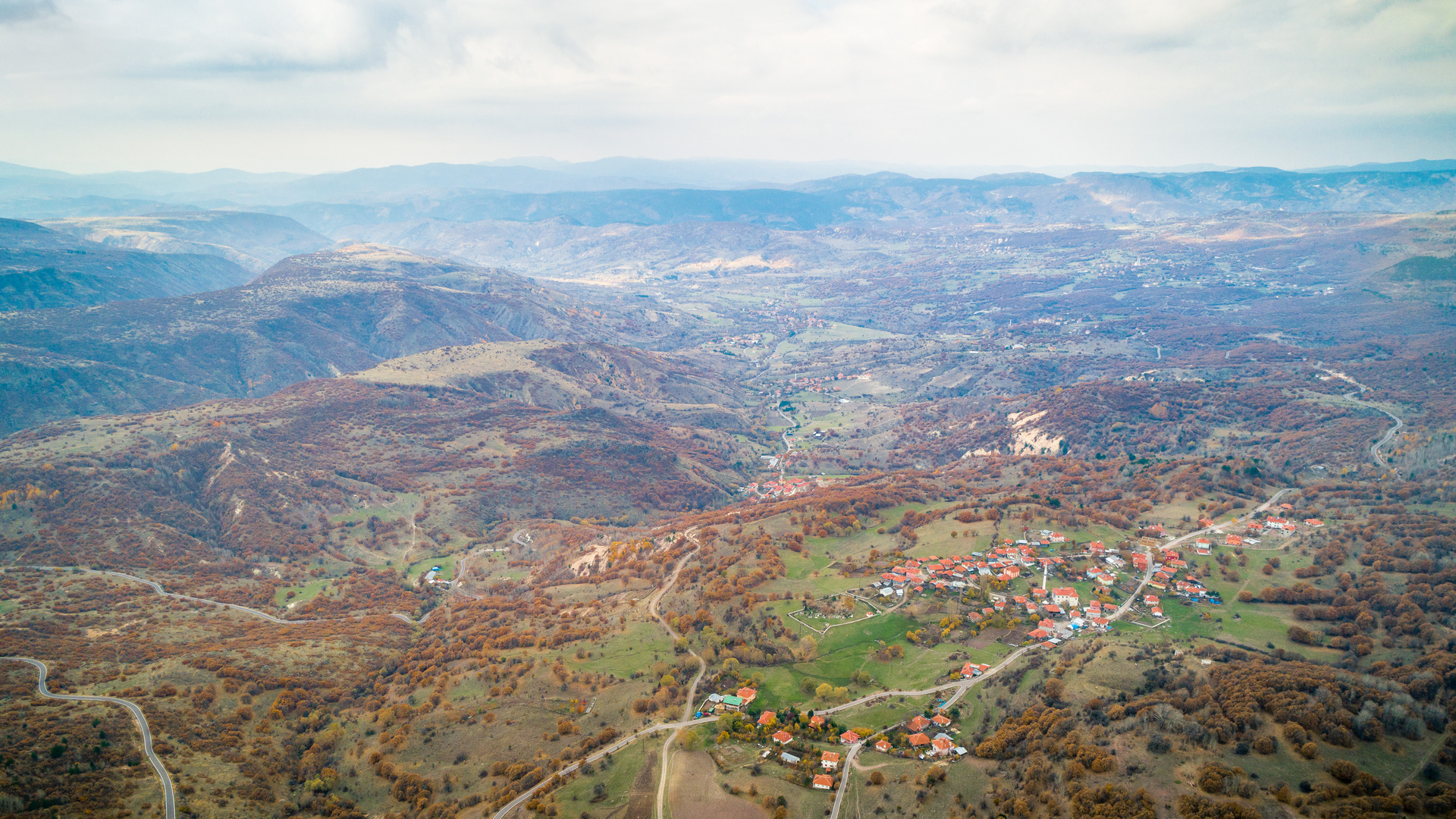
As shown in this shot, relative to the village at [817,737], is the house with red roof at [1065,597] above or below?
above

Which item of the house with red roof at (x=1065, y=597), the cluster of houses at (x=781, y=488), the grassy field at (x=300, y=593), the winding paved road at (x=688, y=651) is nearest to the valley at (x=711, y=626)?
the house with red roof at (x=1065, y=597)

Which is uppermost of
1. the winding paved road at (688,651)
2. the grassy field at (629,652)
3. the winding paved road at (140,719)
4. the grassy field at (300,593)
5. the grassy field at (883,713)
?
the winding paved road at (140,719)

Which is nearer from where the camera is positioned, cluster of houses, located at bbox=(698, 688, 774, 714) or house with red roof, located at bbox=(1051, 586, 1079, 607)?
cluster of houses, located at bbox=(698, 688, 774, 714)

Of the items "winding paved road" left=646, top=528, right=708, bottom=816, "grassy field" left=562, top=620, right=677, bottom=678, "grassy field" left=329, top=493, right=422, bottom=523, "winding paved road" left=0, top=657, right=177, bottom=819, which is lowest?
"grassy field" left=329, top=493, right=422, bottom=523

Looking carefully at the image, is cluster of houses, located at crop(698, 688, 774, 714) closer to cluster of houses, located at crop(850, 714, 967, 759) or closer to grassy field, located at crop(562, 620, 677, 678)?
grassy field, located at crop(562, 620, 677, 678)

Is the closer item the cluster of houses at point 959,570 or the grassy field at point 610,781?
the grassy field at point 610,781

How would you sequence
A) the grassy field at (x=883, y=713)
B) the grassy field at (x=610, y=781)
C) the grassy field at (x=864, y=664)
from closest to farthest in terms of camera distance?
1. the grassy field at (x=610, y=781)
2. the grassy field at (x=883, y=713)
3. the grassy field at (x=864, y=664)

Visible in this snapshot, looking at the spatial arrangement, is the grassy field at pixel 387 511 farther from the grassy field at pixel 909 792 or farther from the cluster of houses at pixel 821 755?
the grassy field at pixel 909 792

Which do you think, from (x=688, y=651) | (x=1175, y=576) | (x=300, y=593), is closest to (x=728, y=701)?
(x=688, y=651)

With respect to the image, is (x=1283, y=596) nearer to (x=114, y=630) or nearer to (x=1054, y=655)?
(x=1054, y=655)

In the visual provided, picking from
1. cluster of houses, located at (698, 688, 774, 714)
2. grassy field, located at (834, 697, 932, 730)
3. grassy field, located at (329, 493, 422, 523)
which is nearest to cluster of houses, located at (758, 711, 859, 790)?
grassy field, located at (834, 697, 932, 730)
